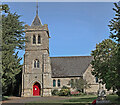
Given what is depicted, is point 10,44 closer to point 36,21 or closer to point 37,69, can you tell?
point 37,69

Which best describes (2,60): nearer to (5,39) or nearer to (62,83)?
(5,39)

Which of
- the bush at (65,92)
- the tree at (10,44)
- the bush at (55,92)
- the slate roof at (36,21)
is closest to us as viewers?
the tree at (10,44)

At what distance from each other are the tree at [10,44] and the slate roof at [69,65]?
22.0 meters

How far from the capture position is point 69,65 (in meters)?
48.0

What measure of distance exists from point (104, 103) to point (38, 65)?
971 inches

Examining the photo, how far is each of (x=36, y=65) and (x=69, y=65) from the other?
10.1m

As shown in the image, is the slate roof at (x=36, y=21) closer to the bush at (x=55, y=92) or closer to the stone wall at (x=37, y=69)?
the stone wall at (x=37, y=69)

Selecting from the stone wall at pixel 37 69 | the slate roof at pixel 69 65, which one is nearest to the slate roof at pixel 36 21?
the stone wall at pixel 37 69

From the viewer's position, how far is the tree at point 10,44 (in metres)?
21.1

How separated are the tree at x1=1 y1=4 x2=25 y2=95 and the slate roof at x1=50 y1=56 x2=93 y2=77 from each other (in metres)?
22.0

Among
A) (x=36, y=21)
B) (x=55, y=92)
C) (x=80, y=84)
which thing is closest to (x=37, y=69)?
(x=55, y=92)

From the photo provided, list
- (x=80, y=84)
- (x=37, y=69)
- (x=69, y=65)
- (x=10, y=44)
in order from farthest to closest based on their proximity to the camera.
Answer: (x=69, y=65)
(x=37, y=69)
(x=80, y=84)
(x=10, y=44)

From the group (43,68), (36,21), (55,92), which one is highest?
(36,21)

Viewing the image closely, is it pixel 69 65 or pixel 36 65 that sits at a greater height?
pixel 69 65
